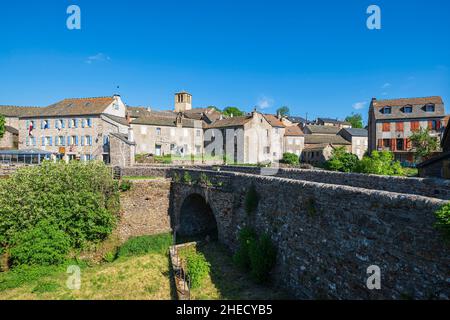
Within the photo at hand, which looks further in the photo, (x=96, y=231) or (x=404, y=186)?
(x=96, y=231)

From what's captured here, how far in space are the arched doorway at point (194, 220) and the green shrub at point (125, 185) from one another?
427 cm

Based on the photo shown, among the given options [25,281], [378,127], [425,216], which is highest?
[378,127]

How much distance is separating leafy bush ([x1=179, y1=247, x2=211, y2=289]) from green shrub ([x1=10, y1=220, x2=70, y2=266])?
6.90 m

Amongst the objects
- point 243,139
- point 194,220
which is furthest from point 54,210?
point 243,139

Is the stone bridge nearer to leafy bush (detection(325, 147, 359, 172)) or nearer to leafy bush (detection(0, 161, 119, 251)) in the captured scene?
leafy bush (detection(0, 161, 119, 251))

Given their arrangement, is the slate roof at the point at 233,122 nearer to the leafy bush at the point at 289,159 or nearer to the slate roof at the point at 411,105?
the leafy bush at the point at 289,159

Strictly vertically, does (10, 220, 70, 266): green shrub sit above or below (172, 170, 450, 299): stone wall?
below

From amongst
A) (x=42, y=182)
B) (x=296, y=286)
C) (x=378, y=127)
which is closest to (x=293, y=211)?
(x=296, y=286)

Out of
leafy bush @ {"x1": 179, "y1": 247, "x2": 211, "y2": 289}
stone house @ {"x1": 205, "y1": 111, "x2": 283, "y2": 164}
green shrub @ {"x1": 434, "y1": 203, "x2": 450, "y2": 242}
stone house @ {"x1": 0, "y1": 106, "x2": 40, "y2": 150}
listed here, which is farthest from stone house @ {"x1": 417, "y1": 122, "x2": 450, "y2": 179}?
stone house @ {"x1": 0, "y1": 106, "x2": 40, "y2": 150}

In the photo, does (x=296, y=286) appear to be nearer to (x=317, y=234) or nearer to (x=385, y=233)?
(x=317, y=234)

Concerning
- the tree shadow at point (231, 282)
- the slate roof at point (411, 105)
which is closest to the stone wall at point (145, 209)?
the tree shadow at point (231, 282)

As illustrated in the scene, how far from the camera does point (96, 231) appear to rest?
61.1 ft

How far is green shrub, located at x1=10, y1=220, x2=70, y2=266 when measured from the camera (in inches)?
632
